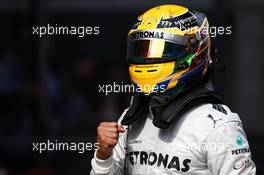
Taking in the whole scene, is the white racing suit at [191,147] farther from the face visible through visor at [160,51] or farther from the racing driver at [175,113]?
the face visible through visor at [160,51]

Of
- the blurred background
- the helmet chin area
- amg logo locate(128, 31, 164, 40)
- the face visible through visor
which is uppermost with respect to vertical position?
amg logo locate(128, 31, 164, 40)

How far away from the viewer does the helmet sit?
2324 millimetres

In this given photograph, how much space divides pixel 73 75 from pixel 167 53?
2161mm

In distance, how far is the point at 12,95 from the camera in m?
4.47

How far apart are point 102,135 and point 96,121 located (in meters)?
2.07

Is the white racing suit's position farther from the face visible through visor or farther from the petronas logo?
the face visible through visor

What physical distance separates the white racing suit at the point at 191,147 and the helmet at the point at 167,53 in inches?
4.6

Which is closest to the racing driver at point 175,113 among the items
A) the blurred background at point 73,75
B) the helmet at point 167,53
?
the helmet at point 167,53

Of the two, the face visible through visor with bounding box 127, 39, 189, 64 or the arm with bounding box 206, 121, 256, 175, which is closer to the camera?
the arm with bounding box 206, 121, 256, 175

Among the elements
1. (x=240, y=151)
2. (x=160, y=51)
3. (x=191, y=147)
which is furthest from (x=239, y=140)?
(x=160, y=51)

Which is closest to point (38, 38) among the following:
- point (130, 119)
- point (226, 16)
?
point (226, 16)

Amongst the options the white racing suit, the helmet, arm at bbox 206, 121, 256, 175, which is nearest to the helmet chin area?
the helmet

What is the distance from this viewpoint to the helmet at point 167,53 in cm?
232

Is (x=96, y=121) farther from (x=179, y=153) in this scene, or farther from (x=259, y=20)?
(x=179, y=153)
